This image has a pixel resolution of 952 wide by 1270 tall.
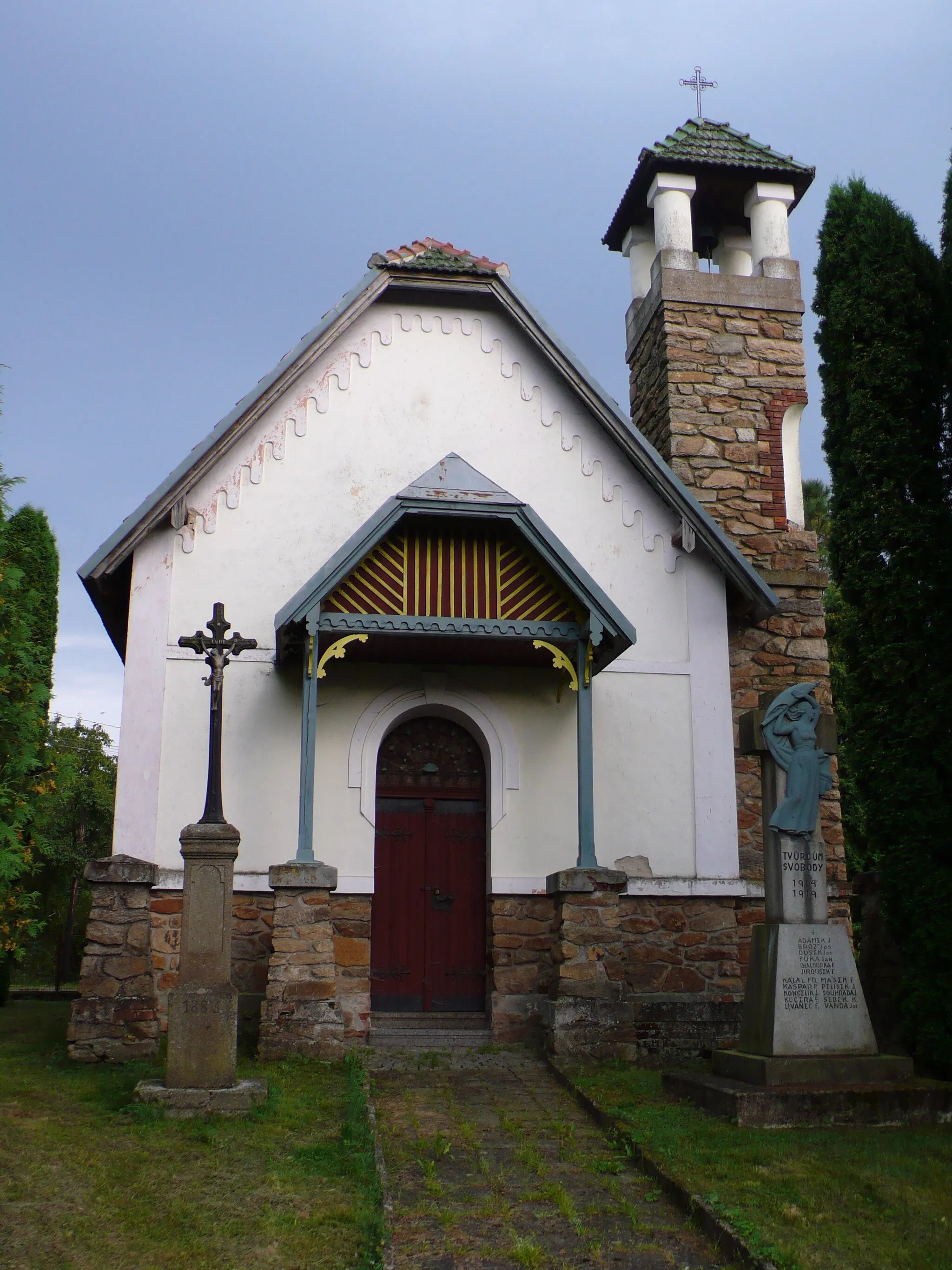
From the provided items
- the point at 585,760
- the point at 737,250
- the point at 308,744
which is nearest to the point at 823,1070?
the point at 585,760

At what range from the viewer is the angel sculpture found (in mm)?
7465

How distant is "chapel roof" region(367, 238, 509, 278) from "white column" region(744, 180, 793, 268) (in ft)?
12.3

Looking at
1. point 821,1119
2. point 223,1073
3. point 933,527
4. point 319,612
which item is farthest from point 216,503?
point 821,1119

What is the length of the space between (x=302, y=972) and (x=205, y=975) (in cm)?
158

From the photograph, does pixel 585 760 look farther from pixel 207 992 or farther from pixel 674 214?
pixel 674 214

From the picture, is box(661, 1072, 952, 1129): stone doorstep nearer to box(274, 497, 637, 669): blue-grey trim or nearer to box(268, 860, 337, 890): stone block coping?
box(268, 860, 337, 890): stone block coping

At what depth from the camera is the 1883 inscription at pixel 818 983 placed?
23.0 feet

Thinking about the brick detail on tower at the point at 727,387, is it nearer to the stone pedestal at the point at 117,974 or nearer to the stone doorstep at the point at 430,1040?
the stone doorstep at the point at 430,1040

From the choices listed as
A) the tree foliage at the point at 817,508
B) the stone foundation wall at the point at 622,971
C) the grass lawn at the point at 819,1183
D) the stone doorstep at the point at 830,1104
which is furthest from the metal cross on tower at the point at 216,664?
the tree foliage at the point at 817,508

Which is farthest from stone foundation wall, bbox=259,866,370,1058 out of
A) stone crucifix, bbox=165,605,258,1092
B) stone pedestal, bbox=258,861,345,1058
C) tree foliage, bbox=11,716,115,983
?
tree foliage, bbox=11,716,115,983

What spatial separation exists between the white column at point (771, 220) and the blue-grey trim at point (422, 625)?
6455mm

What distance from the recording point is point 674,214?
42.6 feet

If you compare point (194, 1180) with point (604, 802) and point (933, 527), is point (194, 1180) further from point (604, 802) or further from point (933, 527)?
point (933, 527)

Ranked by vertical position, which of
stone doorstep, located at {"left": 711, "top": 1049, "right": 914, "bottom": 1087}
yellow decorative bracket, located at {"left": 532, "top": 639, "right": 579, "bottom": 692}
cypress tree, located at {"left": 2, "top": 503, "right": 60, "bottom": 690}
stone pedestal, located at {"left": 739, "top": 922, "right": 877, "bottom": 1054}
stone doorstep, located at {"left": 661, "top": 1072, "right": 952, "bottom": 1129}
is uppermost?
cypress tree, located at {"left": 2, "top": 503, "right": 60, "bottom": 690}
